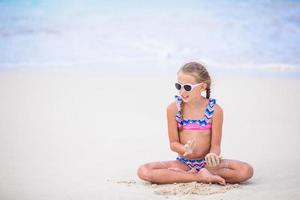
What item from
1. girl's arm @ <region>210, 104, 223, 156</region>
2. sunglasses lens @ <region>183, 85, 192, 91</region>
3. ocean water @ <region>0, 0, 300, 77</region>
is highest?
ocean water @ <region>0, 0, 300, 77</region>

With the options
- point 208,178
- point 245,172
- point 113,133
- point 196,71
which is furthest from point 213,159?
point 113,133

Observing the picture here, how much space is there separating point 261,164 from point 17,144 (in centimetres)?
209

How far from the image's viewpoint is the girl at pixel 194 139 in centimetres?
398

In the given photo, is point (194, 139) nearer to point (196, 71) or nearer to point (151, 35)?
point (196, 71)

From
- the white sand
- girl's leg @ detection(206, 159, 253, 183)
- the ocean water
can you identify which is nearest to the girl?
girl's leg @ detection(206, 159, 253, 183)

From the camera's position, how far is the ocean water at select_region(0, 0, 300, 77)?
9.20 m

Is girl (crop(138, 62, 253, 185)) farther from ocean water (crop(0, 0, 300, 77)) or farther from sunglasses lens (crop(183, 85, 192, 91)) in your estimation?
ocean water (crop(0, 0, 300, 77))

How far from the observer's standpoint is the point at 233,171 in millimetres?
3996

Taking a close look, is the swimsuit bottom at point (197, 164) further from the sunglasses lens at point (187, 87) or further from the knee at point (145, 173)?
the sunglasses lens at point (187, 87)

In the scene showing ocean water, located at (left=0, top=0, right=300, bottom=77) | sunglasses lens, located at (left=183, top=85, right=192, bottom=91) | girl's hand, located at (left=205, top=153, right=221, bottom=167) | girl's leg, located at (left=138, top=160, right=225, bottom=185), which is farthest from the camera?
ocean water, located at (left=0, top=0, right=300, bottom=77)

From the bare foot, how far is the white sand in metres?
0.13

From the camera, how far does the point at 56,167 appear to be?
14.8ft

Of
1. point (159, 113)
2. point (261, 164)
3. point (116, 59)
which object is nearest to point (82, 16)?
point (116, 59)

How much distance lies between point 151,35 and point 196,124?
7.64 metres
